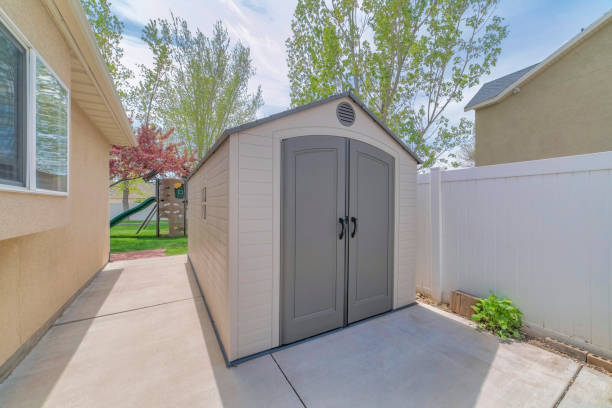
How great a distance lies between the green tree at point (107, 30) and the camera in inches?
255

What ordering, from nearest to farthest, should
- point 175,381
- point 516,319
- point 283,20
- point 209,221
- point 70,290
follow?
point 175,381, point 516,319, point 209,221, point 70,290, point 283,20

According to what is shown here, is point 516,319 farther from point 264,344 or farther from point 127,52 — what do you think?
point 127,52

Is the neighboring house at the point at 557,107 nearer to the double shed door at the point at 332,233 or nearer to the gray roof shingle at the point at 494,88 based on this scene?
the gray roof shingle at the point at 494,88

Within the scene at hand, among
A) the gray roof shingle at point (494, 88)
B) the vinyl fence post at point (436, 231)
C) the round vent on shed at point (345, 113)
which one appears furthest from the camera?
the gray roof shingle at point (494, 88)

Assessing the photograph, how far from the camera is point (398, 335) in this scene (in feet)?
8.29

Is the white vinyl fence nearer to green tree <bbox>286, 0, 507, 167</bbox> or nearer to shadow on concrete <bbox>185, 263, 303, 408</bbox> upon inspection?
shadow on concrete <bbox>185, 263, 303, 408</bbox>

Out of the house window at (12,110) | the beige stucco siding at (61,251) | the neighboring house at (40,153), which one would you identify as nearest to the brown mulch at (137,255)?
the beige stucco siding at (61,251)

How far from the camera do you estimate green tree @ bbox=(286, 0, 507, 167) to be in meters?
5.53

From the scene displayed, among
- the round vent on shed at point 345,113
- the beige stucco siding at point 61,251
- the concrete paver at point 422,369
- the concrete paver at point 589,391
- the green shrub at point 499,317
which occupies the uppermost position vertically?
the round vent on shed at point 345,113

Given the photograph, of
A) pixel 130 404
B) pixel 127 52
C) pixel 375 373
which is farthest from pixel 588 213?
pixel 127 52

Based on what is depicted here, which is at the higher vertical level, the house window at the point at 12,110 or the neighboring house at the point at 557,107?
the neighboring house at the point at 557,107

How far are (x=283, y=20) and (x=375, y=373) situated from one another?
7.79 m

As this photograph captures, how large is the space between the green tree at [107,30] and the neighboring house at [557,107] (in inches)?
421

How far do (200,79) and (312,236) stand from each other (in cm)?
989
